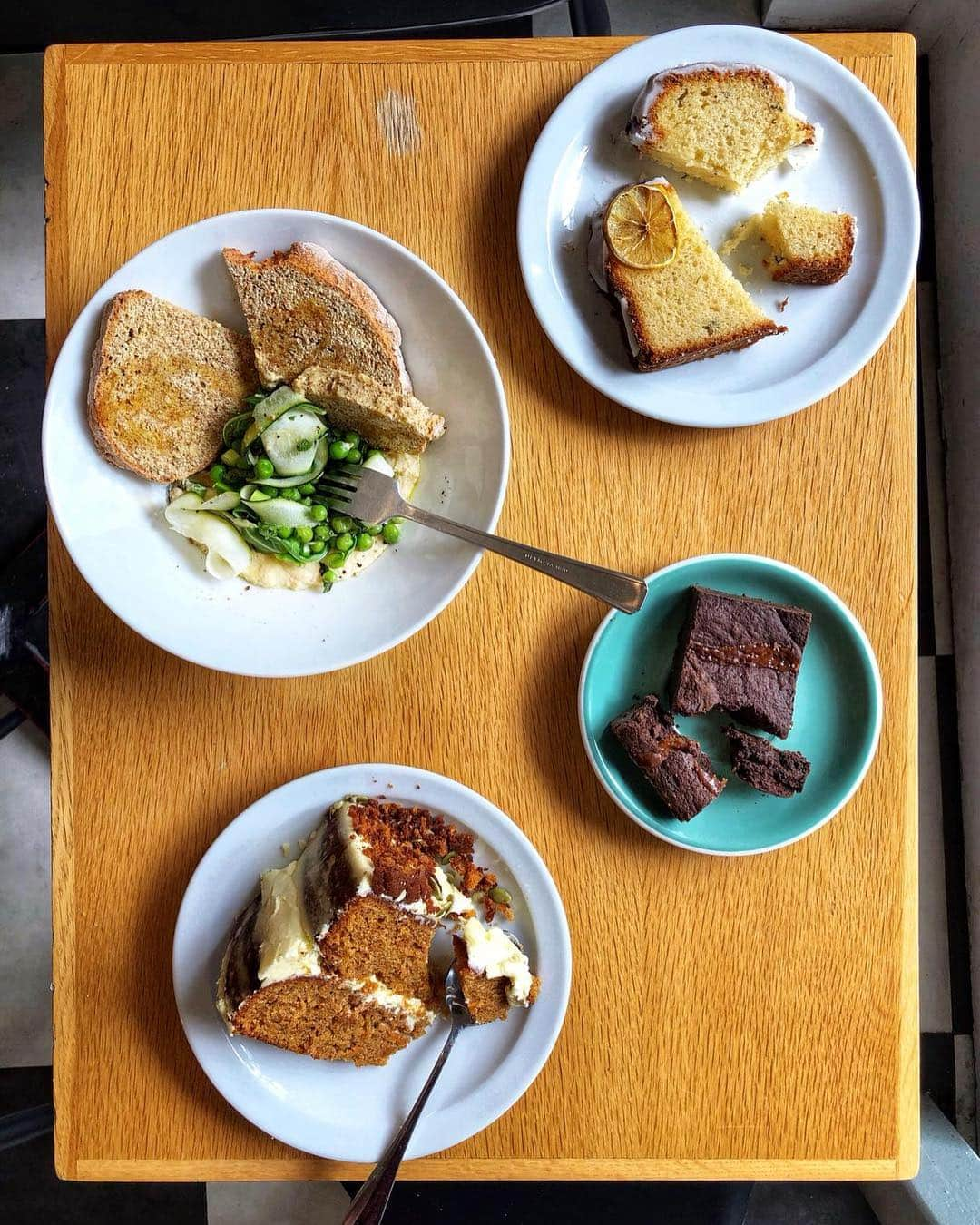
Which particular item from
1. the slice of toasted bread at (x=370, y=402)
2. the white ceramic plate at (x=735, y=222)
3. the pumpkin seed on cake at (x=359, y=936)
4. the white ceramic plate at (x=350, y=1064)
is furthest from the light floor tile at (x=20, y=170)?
the pumpkin seed on cake at (x=359, y=936)

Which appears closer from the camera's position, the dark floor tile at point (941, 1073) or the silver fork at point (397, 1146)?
the silver fork at point (397, 1146)

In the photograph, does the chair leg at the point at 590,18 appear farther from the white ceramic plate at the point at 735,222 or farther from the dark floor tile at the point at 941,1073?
the dark floor tile at the point at 941,1073

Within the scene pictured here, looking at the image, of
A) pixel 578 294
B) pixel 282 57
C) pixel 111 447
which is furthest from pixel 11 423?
pixel 578 294

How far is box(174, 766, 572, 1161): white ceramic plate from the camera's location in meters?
1.62

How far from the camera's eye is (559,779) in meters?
1.70

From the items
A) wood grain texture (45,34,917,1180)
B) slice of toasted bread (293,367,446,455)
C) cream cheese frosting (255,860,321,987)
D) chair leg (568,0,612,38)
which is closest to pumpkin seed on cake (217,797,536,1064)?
cream cheese frosting (255,860,321,987)

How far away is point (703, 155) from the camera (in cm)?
159

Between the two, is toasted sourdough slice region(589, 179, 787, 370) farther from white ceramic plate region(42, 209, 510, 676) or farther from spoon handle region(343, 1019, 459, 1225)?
spoon handle region(343, 1019, 459, 1225)

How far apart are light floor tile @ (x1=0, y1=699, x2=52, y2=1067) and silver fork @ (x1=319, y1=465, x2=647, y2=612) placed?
1514 mm

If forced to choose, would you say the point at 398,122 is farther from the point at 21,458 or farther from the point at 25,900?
the point at 25,900

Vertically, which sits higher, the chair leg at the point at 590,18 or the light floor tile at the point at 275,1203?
the chair leg at the point at 590,18

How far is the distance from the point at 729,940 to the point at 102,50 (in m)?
1.85

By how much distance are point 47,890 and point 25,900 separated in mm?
68

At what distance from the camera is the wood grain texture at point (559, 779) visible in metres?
1.67
